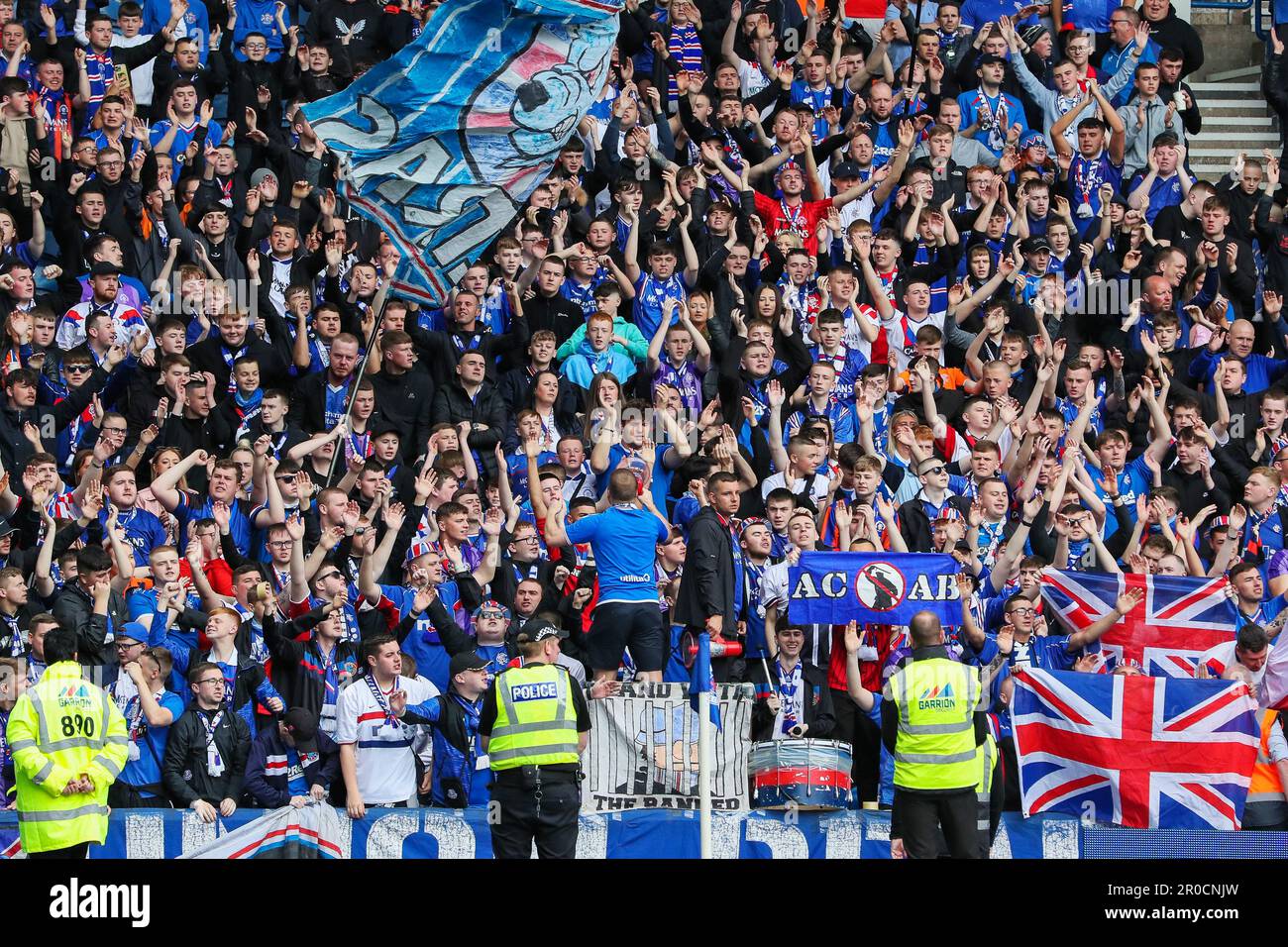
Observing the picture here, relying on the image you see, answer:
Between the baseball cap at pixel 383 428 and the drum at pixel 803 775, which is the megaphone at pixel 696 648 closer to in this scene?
the drum at pixel 803 775

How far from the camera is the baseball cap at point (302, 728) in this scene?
12656 millimetres

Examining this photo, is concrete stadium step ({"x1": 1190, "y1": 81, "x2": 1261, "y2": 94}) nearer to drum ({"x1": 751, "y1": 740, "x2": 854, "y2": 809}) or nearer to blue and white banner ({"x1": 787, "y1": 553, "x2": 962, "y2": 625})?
blue and white banner ({"x1": 787, "y1": 553, "x2": 962, "y2": 625})

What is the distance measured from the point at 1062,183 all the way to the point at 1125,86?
180 cm

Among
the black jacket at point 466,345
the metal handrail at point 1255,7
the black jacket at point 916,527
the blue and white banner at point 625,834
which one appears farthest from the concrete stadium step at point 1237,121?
the blue and white banner at point 625,834

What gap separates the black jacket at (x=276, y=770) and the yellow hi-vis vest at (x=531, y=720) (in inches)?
51.6

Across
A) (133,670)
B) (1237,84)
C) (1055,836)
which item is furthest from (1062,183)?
(133,670)

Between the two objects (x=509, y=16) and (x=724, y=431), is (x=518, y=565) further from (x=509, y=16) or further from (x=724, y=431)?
(x=509, y=16)

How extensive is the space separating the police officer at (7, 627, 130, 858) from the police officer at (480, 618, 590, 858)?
2006mm

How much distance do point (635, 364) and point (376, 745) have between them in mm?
4586

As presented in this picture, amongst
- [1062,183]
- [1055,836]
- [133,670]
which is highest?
[1062,183]

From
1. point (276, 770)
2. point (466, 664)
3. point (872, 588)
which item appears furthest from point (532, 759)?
point (872, 588)

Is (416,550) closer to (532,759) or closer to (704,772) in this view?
(532,759)
